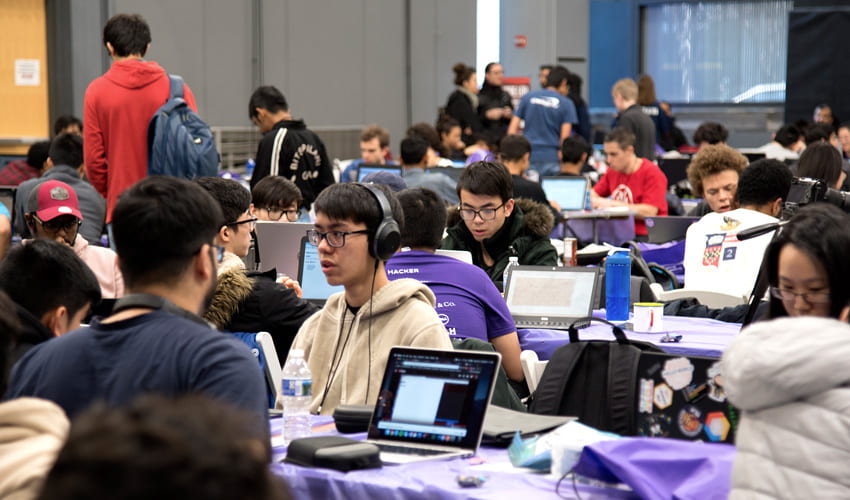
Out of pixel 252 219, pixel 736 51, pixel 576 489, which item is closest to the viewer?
pixel 576 489

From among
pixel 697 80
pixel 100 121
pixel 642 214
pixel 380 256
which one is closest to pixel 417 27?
pixel 697 80

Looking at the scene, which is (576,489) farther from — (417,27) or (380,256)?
(417,27)

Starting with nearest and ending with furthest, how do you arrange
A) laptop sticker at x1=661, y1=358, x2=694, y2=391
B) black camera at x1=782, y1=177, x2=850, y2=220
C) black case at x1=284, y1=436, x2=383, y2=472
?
black case at x1=284, y1=436, x2=383, y2=472 < laptop sticker at x1=661, y1=358, x2=694, y2=391 < black camera at x1=782, y1=177, x2=850, y2=220

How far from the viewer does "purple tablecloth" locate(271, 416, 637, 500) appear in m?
2.41

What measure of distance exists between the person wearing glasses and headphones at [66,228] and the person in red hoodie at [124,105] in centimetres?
145

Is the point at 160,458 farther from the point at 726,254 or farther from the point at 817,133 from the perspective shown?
the point at 817,133

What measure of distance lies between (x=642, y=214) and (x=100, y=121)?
4216 millimetres

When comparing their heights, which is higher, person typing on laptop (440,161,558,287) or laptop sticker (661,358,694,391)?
person typing on laptop (440,161,558,287)

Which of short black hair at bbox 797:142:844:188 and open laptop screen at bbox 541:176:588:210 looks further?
open laptop screen at bbox 541:176:588:210

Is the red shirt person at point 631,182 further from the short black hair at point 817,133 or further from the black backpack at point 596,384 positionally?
the black backpack at point 596,384

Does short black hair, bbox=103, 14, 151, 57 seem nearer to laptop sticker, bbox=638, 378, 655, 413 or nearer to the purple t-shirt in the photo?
the purple t-shirt

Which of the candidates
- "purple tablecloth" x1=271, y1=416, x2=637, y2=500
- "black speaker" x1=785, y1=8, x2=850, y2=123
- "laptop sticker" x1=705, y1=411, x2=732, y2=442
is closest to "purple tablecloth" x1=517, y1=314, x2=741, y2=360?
"laptop sticker" x1=705, y1=411, x2=732, y2=442

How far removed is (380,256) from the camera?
3.32 meters

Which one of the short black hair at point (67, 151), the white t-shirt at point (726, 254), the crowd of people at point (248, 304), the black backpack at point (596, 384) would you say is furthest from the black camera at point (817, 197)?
the short black hair at point (67, 151)
